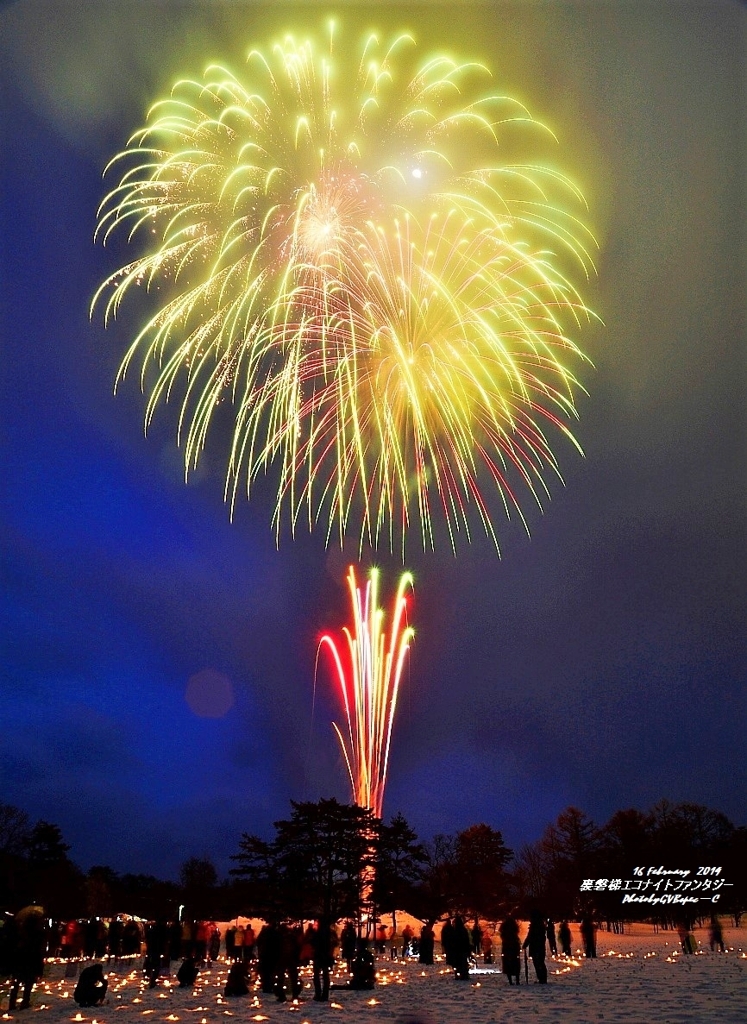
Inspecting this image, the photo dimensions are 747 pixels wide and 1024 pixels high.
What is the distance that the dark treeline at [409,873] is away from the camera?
21531 mm

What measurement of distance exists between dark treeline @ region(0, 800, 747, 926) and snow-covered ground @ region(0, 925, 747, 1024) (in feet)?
8.06

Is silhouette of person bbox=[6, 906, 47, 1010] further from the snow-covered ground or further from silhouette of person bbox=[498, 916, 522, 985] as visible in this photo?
silhouette of person bbox=[498, 916, 522, 985]

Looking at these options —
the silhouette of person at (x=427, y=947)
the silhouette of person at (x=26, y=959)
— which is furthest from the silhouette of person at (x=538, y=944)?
the silhouette of person at (x=26, y=959)

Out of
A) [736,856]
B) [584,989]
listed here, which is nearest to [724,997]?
[584,989]

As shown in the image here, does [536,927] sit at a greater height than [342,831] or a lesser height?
lesser

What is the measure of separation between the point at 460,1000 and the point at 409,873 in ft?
60.8

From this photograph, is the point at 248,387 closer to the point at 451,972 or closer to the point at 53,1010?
the point at 53,1010

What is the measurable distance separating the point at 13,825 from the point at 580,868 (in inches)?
1850

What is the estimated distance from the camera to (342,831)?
2111cm

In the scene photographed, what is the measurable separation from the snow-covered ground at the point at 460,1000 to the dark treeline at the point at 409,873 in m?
2.46

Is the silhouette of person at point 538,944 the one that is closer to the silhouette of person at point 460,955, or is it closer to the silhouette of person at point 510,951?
the silhouette of person at point 510,951

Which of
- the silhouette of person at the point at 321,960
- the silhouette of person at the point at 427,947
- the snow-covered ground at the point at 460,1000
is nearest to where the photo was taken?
the snow-covered ground at the point at 460,1000

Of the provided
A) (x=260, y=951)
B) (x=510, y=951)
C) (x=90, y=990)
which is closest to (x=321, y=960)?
(x=260, y=951)

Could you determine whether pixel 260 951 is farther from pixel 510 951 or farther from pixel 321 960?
pixel 510 951
